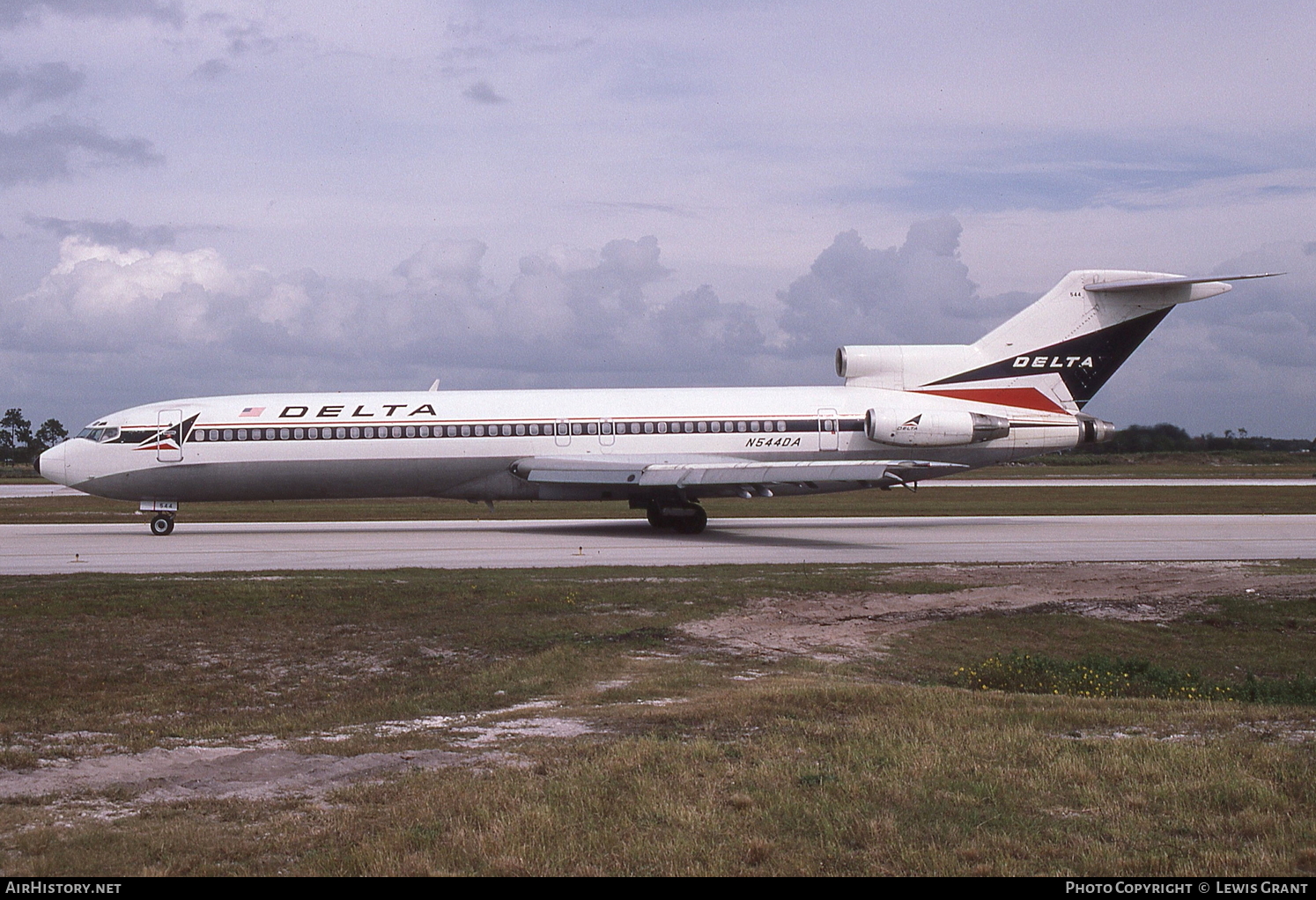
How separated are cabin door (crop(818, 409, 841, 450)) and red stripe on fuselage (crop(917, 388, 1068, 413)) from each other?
3.46m

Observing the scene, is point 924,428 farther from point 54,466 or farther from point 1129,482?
point 1129,482

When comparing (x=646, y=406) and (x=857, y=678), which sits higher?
(x=646, y=406)

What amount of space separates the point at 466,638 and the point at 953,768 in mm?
7748

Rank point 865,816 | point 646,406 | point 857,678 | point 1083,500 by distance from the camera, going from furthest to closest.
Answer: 1. point 1083,500
2. point 646,406
3. point 857,678
4. point 865,816

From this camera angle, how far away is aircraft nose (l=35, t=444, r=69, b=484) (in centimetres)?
2930

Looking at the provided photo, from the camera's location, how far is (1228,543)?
25.8 m

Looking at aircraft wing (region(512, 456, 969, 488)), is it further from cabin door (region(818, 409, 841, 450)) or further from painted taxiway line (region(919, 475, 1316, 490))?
painted taxiway line (region(919, 475, 1316, 490))

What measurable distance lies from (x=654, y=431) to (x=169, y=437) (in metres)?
12.9

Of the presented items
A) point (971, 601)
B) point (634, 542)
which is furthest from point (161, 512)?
point (971, 601)

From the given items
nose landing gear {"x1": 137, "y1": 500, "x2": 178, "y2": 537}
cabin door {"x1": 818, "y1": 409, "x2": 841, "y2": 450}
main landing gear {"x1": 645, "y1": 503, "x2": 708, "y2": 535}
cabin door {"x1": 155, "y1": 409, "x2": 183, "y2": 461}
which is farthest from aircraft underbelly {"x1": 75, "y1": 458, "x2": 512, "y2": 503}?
cabin door {"x1": 818, "y1": 409, "x2": 841, "y2": 450}

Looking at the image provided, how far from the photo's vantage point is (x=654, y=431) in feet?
98.7

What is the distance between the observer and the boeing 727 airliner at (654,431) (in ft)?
95.8
